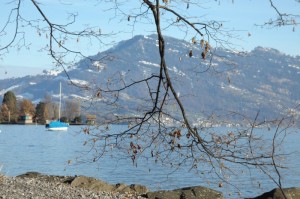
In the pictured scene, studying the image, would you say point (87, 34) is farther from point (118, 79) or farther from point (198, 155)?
point (198, 155)

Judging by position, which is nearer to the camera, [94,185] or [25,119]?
[94,185]

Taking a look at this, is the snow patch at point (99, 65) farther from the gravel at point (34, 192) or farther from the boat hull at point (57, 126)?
the boat hull at point (57, 126)

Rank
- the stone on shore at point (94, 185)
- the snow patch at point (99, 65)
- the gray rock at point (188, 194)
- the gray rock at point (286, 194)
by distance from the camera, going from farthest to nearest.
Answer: the stone on shore at point (94, 185) → the gray rock at point (188, 194) → the gray rock at point (286, 194) → the snow patch at point (99, 65)

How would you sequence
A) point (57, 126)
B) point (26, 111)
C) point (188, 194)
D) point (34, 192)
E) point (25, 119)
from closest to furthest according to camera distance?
point (34, 192)
point (188, 194)
point (57, 126)
point (26, 111)
point (25, 119)

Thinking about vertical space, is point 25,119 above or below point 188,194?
above

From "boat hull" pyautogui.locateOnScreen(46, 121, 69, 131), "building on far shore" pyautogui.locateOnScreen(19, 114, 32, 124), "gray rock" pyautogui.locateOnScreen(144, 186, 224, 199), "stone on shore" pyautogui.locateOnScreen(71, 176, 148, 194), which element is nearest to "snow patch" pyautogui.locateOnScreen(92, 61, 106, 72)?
"gray rock" pyautogui.locateOnScreen(144, 186, 224, 199)

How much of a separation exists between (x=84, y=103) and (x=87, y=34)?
1.18 metres

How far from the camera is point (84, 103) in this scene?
9492 millimetres

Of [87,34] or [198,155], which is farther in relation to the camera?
[87,34]

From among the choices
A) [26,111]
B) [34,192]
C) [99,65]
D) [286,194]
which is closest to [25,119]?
[26,111]

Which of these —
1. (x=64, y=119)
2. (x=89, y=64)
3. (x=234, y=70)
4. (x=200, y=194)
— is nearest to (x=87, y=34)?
(x=89, y=64)

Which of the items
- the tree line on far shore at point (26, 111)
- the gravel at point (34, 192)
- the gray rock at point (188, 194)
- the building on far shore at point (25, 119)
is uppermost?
the tree line on far shore at point (26, 111)

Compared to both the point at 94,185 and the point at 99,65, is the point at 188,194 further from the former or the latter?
the point at 99,65

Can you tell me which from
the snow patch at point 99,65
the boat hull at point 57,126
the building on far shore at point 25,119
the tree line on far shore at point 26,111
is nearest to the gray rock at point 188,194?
the snow patch at point 99,65
